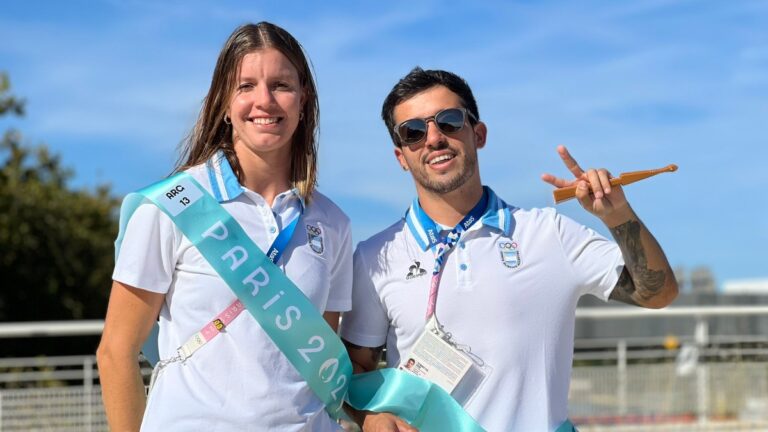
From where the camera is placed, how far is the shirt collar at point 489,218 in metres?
3.68

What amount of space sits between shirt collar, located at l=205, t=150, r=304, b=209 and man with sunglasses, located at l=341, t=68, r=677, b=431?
2.03ft

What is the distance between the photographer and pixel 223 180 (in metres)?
3.19

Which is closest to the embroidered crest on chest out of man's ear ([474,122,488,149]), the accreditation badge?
the accreditation badge

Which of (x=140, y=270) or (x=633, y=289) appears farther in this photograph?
(x=633, y=289)

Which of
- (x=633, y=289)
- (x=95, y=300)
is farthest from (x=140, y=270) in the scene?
(x=95, y=300)

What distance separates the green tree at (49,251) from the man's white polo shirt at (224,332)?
702 inches

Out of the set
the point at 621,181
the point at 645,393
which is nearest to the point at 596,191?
the point at 621,181

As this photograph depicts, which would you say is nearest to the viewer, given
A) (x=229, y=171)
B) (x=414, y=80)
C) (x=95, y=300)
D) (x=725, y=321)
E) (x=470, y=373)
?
(x=229, y=171)

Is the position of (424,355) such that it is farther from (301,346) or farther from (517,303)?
(301,346)

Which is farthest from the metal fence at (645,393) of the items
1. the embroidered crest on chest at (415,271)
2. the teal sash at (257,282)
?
the teal sash at (257,282)

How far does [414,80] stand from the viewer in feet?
12.7

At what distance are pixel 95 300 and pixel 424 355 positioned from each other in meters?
18.5

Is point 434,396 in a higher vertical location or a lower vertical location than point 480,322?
lower

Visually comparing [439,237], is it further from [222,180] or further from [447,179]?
[222,180]
